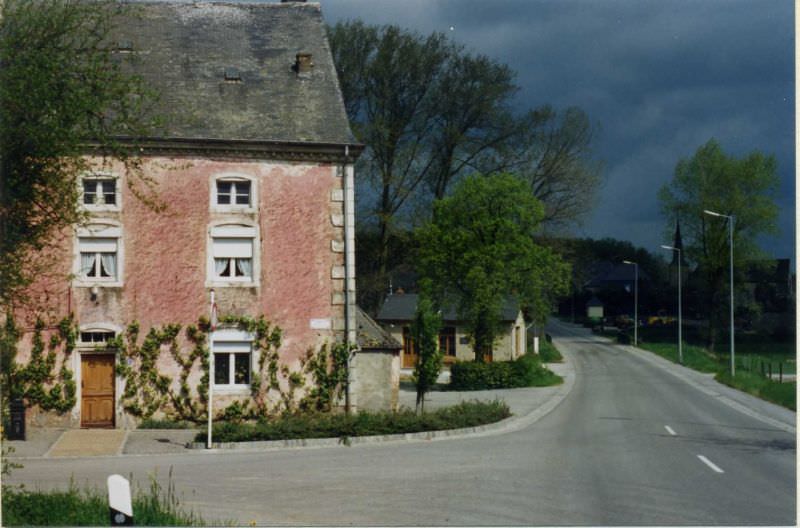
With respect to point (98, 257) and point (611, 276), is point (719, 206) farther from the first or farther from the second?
point (611, 276)

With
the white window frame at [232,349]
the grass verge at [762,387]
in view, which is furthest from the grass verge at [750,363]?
the white window frame at [232,349]

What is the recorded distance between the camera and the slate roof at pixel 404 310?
191ft

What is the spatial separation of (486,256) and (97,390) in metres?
23.4

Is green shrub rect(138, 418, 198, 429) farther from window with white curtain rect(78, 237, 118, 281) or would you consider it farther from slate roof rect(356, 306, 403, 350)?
slate roof rect(356, 306, 403, 350)

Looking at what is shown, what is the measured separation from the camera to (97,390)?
88.8ft

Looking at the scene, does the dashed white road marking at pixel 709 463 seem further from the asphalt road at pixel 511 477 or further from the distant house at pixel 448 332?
the distant house at pixel 448 332

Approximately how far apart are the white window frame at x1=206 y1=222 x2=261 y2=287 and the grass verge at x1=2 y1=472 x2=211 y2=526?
15.2 meters

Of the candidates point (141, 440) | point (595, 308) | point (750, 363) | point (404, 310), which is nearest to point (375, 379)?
point (141, 440)

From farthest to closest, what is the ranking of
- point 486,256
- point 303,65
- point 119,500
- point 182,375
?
point 486,256, point 303,65, point 182,375, point 119,500

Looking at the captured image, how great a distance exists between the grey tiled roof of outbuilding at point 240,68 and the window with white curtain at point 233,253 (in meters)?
2.46

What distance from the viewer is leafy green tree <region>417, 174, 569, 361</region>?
47.1m

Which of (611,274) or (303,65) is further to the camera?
(611,274)

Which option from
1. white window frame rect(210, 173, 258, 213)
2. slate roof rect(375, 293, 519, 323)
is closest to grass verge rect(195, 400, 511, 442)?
white window frame rect(210, 173, 258, 213)

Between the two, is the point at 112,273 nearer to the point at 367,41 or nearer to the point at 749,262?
the point at 367,41
